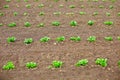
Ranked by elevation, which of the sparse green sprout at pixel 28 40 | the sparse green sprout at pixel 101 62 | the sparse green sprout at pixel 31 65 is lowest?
the sparse green sprout at pixel 31 65

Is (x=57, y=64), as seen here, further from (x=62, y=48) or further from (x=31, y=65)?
(x=62, y=48)

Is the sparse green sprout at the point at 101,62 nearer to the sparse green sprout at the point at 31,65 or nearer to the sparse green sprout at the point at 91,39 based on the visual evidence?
the sparse green sprout at the point at 91,39

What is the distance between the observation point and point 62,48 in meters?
12.7

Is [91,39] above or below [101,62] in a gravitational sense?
above

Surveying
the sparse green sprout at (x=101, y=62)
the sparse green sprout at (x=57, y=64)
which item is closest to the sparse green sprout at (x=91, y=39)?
the sparse green sprout at (x=101, y=62)

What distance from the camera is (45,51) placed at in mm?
12484

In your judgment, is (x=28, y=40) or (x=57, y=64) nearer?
(x=57, y=64)

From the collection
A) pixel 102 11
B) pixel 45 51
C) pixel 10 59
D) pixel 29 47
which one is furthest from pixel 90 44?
pixel 102 11

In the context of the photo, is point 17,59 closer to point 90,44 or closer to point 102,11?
point 90,44

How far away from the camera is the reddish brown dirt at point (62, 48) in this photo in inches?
412

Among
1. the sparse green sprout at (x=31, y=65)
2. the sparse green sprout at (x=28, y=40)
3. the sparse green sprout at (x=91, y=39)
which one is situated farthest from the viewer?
the sparse green sprout at (x=28, y=40)

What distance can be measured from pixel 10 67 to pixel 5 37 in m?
3.92

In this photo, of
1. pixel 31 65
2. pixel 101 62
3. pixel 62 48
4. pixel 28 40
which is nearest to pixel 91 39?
pixel 62 48

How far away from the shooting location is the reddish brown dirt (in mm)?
10469
